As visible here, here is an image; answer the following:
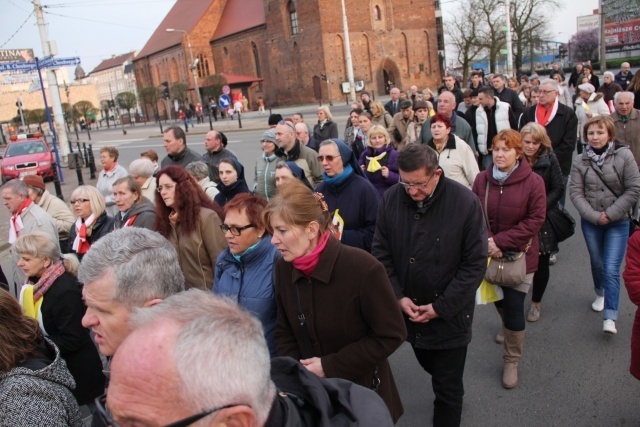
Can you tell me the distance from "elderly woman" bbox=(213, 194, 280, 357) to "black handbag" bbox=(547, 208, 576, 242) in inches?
110

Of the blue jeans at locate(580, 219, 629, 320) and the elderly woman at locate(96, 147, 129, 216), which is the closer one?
the blue jeans at locate(580, 219, 629, 320)

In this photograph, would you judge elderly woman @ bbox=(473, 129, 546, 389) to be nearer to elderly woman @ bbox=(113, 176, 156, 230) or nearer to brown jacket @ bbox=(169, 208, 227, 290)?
brown jacket @ bbox=(169, 208, 227, 290)

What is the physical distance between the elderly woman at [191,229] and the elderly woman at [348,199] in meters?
1.02

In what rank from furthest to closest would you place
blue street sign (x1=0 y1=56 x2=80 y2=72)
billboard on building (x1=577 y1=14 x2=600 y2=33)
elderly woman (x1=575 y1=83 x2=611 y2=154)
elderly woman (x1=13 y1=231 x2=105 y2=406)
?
billboard on building (x1=577 y1=14 x2=600 y2=33) → blue street sign (x1=0 y1=56 x2=80 y2=72) → elderly woman (x1=575 y1=83 x2=611 y2=154) → elderly woman (x1=13 y1=231 x2=105 y2=406)

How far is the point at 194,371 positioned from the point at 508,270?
323 centimetres

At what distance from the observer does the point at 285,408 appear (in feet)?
4.72

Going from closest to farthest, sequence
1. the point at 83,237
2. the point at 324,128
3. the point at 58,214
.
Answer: the point at 83,237, the point at 58,214, the point at 324,128

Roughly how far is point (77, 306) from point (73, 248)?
1.89 meters

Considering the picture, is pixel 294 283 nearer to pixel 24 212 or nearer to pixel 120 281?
pixel 120 281

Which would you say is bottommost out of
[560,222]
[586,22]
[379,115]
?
[560,222]

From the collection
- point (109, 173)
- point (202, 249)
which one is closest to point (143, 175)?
point (109, 173)

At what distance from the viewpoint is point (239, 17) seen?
212 ft

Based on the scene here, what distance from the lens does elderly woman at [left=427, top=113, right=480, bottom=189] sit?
5.44 meters

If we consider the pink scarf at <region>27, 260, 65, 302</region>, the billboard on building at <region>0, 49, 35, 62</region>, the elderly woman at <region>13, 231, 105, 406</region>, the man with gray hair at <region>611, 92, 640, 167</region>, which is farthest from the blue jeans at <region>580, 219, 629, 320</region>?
the billboard on building at <region>0, 49, 35, 62</region>
